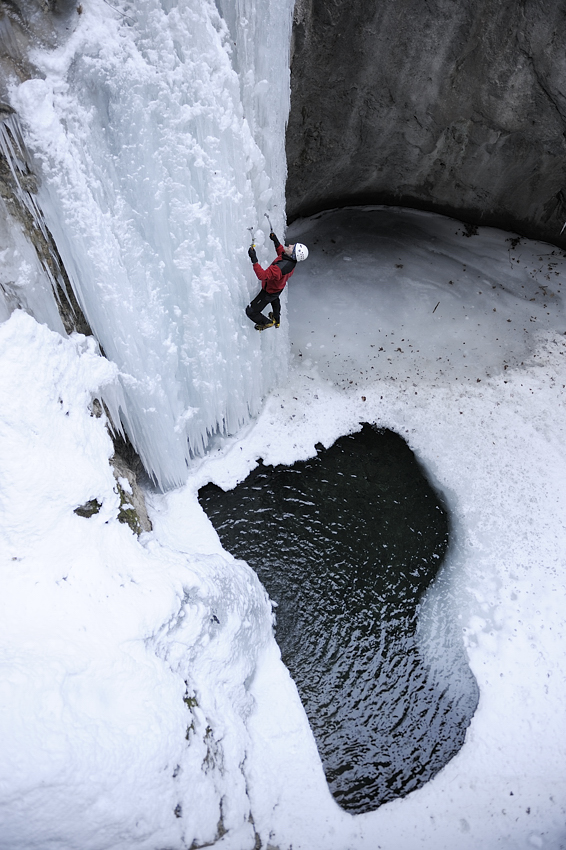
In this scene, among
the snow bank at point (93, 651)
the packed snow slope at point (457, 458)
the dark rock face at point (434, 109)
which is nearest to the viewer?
the snow bank at point (93, 651)

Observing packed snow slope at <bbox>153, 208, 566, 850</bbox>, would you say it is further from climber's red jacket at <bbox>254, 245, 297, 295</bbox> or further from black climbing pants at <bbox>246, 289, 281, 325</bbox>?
climber's red jacket at <bbox>254, 245, 297, 295</bbox>

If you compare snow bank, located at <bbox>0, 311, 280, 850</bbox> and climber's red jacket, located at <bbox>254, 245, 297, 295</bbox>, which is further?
climber's red jacket, located at <bbox>254, 245, 297, 295</bbox>

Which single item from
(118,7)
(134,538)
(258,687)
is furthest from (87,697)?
(118,7)

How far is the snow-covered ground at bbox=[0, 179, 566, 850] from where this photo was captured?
3.53 m

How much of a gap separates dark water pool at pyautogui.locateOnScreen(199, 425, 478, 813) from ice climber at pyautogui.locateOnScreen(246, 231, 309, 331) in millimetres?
1688

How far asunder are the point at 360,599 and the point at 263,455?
186 centimetres

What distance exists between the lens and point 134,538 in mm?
4570

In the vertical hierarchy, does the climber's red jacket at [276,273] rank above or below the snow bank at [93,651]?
above

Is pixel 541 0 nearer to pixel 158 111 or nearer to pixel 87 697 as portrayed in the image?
pixel 158 111

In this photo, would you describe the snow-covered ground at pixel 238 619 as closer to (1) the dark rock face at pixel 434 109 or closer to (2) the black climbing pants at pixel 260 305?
(2) the black climbing pants at pixel 260 305

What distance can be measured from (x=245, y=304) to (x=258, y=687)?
3526 millimetres

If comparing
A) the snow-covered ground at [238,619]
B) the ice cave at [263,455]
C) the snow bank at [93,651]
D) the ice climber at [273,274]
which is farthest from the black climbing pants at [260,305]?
the snow bank at [93,651]

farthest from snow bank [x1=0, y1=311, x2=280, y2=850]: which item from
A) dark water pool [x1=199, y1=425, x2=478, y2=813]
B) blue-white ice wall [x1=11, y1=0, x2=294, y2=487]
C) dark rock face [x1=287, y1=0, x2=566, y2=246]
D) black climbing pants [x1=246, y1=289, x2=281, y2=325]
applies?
dark rock face [x1=287, y1=0, x2=566, y2=246]

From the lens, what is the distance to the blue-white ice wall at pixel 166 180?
3969 millimetres
